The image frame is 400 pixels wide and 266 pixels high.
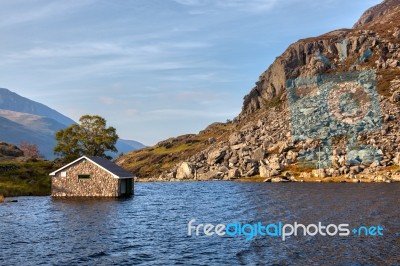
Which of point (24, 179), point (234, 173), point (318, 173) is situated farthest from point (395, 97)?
point (24, 179)

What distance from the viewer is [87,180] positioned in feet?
250

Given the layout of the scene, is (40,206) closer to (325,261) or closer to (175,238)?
(175,238)

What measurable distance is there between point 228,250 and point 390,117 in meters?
137

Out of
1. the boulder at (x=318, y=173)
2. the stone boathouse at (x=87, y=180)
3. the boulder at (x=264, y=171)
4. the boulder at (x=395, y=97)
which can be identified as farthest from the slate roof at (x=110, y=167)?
the boulder at (x=395, y=97)

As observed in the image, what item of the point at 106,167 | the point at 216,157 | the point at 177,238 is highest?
the point at 216,157

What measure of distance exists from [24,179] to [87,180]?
2300 centimetres

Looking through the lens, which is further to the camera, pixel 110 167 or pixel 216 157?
pixel 216 157

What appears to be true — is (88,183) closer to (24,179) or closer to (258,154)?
(24,179)

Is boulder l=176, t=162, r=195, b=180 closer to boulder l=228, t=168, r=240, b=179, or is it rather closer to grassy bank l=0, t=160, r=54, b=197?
boulder l=228, t=168, r=240, b=179

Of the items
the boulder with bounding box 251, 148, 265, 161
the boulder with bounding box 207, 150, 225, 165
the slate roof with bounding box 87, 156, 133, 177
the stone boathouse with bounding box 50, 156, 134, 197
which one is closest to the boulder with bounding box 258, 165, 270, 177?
the boulder with bounding box 251, 148, 265, 161

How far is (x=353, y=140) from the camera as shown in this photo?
146750 millimetres

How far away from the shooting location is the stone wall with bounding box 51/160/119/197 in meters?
75.8

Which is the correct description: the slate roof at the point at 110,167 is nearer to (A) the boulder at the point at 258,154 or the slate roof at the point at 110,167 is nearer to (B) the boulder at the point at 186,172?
(A) the boulder at the point at 258,154

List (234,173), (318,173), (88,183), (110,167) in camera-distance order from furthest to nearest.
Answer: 1. (234,173)
2. (318,173)
3. (110,167)
4. (88,183)
